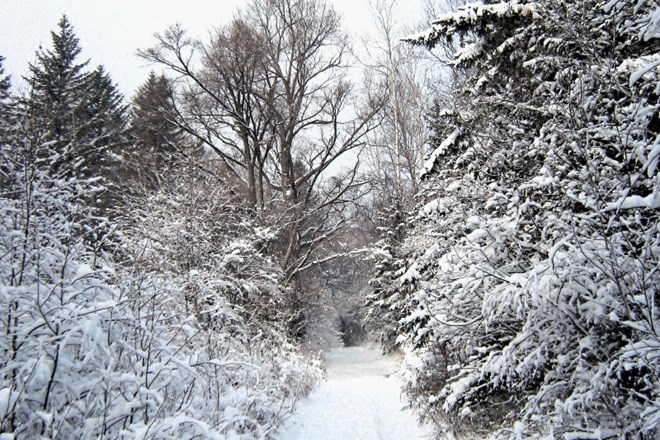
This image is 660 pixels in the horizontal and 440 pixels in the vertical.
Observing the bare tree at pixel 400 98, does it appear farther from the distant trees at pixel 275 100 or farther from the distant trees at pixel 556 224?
the distant trees at pixel 556 224

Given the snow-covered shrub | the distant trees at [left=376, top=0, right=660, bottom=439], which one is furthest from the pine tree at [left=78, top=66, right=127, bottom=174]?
the distant trees at [left=376, top=0, right=660, bottom=439]

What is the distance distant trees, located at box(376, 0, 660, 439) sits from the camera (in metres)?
2.89

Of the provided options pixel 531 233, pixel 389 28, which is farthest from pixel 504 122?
pixel 389 28

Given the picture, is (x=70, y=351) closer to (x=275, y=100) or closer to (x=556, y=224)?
(x=556, y=224)

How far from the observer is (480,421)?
19.6 feet

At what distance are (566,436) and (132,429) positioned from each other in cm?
306

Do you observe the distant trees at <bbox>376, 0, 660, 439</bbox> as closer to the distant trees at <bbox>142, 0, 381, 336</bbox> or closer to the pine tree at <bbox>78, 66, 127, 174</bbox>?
the distant trees at <bbox>142, 0, 381, 336</bbox>

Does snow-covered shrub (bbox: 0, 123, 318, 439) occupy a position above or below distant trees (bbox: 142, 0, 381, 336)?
below

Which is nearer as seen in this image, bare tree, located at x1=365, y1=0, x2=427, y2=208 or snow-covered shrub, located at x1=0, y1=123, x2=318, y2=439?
snow-covered shrub, located at x1=0, y1=123, x2=318, y2=439

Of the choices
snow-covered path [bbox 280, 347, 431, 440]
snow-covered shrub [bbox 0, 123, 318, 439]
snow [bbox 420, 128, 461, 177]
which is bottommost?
A: snow-covered path [bbox 280, 347, 431, 440]

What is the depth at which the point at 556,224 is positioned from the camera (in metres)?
3.58

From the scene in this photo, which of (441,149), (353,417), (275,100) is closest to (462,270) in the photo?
(441,149)

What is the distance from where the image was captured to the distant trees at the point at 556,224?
2889mm

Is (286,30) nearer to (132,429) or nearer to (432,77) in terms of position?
(432,77)
